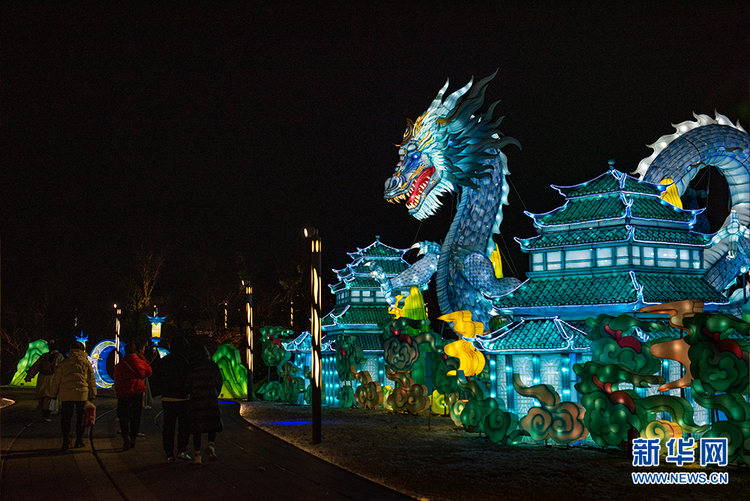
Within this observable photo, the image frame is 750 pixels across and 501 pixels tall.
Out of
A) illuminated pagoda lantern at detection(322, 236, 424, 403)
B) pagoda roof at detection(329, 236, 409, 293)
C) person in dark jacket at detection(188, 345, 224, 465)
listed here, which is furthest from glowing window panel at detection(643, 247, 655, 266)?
pagoda roof at detection(329, 236, 409, 293)

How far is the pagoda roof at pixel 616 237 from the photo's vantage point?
560 inches

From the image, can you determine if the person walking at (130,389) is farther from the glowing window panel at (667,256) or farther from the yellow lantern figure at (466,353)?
the glowing window panel at (667,256)

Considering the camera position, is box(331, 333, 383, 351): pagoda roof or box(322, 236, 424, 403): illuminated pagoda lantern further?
box(322, 236, 424, 403): illuminated pagoda lantern

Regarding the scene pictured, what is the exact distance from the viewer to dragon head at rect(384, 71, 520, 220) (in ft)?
61.9

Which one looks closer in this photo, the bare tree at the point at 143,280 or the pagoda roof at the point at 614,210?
the pagoda roof at the point at 614,210

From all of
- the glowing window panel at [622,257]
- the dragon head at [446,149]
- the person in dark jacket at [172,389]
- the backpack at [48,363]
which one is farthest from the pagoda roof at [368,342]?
the person in dark jacket at [172,389]

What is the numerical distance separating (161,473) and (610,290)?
8338 mm

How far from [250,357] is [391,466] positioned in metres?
16.2

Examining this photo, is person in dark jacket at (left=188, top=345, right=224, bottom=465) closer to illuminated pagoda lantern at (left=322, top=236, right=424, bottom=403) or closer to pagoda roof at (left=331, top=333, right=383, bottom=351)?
illuminated pagoda lantern at (left=322, top=236, right=424, bottom=403)

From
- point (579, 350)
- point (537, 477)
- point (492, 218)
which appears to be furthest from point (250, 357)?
point (537, 477)

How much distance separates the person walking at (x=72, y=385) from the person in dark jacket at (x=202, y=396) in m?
2.55

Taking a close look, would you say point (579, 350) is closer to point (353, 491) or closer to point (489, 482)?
point (489, 482)

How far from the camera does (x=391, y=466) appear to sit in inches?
435

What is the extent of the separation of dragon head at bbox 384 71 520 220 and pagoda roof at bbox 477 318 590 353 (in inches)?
201
